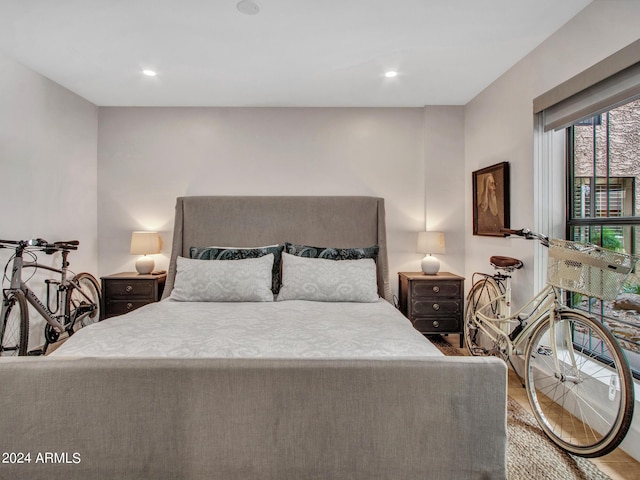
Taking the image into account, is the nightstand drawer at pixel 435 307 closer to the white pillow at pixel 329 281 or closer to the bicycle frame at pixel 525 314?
the bicycle frame at pixel 525 314

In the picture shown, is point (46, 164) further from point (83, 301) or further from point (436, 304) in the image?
point (436, 304)

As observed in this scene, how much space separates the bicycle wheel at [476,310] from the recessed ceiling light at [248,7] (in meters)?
2.73

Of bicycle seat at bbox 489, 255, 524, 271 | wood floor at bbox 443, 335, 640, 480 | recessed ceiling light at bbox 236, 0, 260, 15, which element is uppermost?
recessed ceiling light at bbox 236, 0, 260, 15

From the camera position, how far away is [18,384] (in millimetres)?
1273

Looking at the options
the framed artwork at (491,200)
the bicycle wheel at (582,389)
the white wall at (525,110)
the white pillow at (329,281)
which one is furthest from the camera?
the framed artwork at (491,200)

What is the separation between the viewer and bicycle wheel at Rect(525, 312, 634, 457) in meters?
1.61

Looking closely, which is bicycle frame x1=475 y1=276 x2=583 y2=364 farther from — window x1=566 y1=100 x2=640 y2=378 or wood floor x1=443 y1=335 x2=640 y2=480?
wood floor x1=443 y1=335 x2=640 y2=480

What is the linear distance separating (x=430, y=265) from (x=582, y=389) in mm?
1627

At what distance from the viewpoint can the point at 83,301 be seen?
3.42 m

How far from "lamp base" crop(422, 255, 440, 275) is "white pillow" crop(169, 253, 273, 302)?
5.36 feet

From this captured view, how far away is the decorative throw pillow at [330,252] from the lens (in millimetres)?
3109

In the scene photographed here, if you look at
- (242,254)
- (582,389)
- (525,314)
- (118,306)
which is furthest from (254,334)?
(118,306)

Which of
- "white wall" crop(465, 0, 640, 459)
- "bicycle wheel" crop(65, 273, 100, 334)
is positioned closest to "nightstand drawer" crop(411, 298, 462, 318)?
"white wall" crop(465, 0, 640, 459)

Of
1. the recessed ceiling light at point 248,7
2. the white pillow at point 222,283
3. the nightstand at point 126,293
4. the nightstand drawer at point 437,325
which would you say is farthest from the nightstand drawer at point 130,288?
the nightstand drawer at point 437,325
